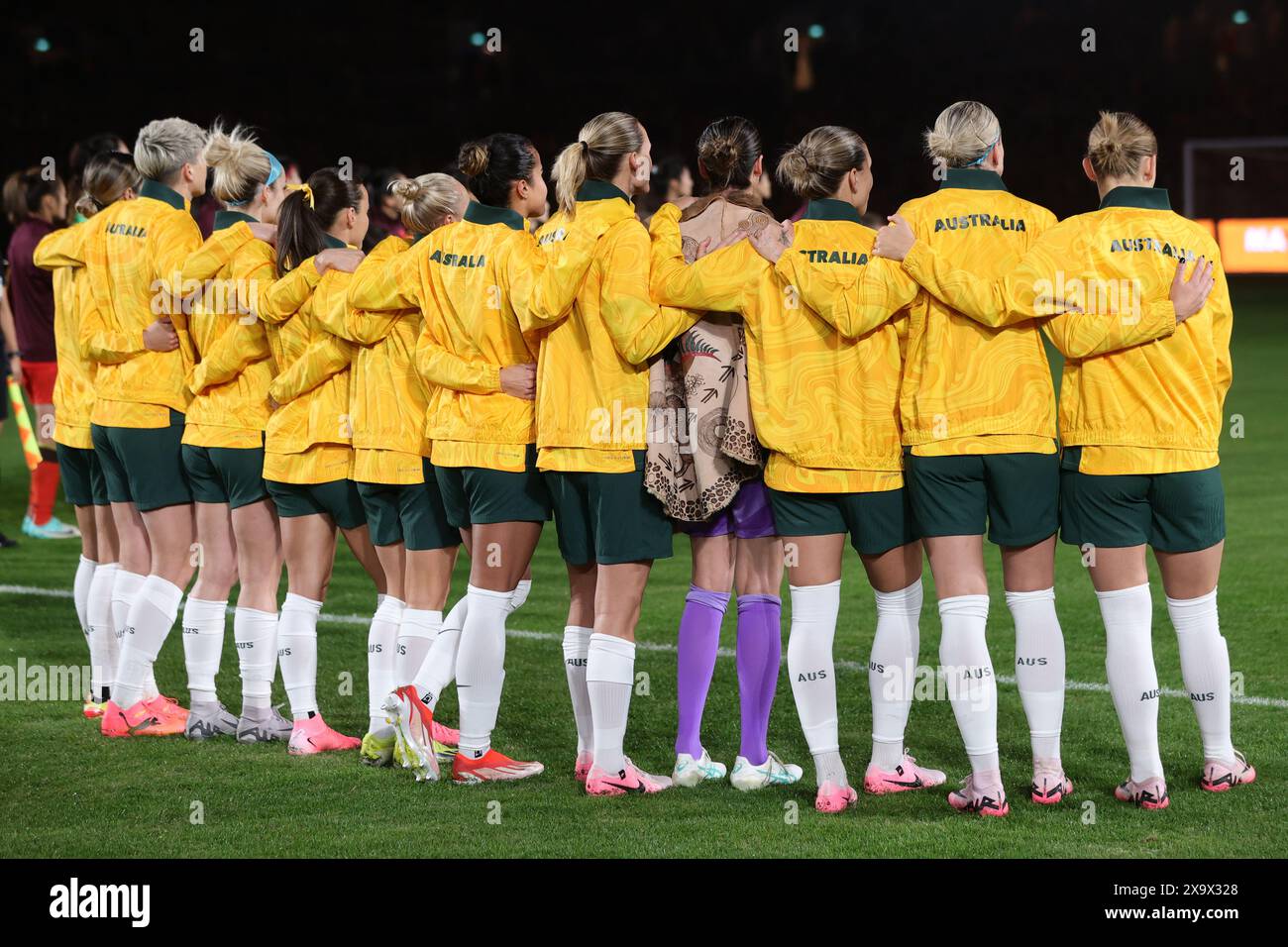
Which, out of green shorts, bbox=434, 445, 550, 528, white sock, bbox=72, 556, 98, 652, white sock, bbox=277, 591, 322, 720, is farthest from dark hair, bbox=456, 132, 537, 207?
white sock, bbox=72, 556, 98, 652

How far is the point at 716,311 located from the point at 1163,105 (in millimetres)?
24138

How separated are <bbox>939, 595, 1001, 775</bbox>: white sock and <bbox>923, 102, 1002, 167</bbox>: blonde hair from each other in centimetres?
113

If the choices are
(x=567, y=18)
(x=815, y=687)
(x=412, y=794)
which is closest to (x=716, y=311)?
(x=815, y=687)

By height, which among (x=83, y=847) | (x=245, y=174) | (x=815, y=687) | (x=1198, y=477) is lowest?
(x=83, y=847)

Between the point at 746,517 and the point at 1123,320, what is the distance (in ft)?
3.68

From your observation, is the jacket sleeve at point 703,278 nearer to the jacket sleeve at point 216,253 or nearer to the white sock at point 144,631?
the jacket sleeve at point 216,253

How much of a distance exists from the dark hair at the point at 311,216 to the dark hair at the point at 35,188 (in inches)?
153

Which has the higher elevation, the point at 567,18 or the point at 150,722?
the point at 567,18

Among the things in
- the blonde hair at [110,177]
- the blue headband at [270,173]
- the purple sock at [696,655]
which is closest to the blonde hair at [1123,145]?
the purple sock at [696,655]

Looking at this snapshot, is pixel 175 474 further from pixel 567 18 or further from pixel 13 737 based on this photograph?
pixel 567 18

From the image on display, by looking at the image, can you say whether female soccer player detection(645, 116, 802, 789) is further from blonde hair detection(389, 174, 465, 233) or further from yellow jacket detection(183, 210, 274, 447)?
yellow jacket detection(183, 210, 274, 447)

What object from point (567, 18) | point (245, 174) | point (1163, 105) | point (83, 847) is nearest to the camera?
point (83, 847)

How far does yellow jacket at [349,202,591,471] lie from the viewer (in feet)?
14.7

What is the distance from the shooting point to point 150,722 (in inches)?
213
